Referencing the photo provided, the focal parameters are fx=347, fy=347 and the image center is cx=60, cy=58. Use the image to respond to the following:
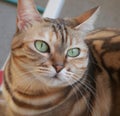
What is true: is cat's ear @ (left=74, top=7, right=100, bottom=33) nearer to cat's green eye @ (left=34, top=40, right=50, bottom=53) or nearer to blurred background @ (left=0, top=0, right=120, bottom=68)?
cat's green eye @ (left=34, top=40, right=50, bottom=53)

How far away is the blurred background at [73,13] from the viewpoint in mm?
1677

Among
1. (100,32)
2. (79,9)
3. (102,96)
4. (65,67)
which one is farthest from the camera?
(79,9)

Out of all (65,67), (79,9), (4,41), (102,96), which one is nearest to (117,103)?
(102,96)

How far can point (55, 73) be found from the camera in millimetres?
777

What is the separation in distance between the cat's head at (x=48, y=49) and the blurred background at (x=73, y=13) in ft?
2.69

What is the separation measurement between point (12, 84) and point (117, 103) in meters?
0.28

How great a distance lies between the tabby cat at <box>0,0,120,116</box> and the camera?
79 cm

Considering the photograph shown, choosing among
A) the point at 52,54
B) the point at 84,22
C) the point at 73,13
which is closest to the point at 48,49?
the point at 52,54

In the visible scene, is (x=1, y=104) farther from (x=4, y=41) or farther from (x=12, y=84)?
(x=4, y=41)

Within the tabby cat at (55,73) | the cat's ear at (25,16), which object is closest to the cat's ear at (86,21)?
the tabby cat at (55,73)

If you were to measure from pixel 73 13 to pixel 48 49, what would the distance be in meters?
0.91

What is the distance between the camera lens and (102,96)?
89cm

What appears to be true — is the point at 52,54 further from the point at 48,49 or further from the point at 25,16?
the point at 25,16

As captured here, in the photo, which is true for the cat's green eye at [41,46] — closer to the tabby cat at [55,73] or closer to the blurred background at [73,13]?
the tabby cat at [55,73]
